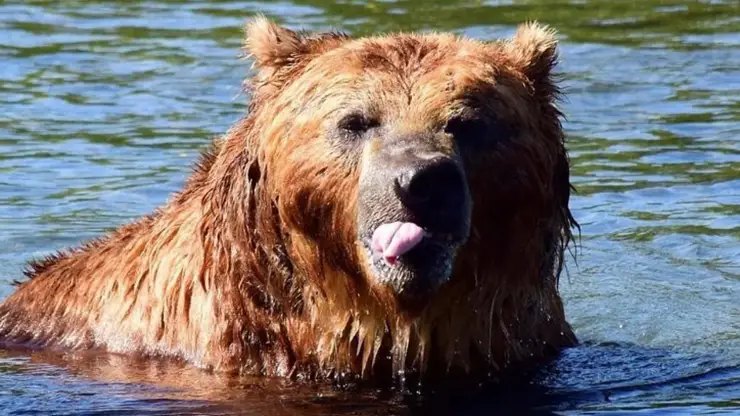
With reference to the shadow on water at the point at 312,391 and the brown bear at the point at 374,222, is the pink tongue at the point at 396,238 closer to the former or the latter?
the brown bear at the point at 374,222

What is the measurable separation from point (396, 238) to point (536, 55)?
4.03 feet

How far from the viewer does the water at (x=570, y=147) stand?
720 centimetres

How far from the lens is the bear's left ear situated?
274 inches

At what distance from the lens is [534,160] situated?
6.64 metres

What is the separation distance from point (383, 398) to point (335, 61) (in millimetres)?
1338

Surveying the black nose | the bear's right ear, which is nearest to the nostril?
the black nose

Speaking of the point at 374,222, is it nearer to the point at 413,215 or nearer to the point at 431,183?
the point at 413,215

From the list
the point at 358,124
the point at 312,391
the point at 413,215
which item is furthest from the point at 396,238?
the point at 312,391

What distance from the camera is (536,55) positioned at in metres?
7.02

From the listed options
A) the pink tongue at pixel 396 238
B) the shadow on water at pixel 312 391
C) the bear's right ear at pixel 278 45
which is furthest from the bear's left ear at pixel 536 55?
the shadow on water at pixel 312 391

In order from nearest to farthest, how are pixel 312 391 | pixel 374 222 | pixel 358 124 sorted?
pixel 374 222 < pixel 358 124 < pixel 312 391

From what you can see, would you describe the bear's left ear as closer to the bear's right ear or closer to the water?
the bear's right ear

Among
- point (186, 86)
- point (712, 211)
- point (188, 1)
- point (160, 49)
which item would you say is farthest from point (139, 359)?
point (188, 1)

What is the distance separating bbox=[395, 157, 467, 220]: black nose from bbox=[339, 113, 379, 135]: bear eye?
0.43m
